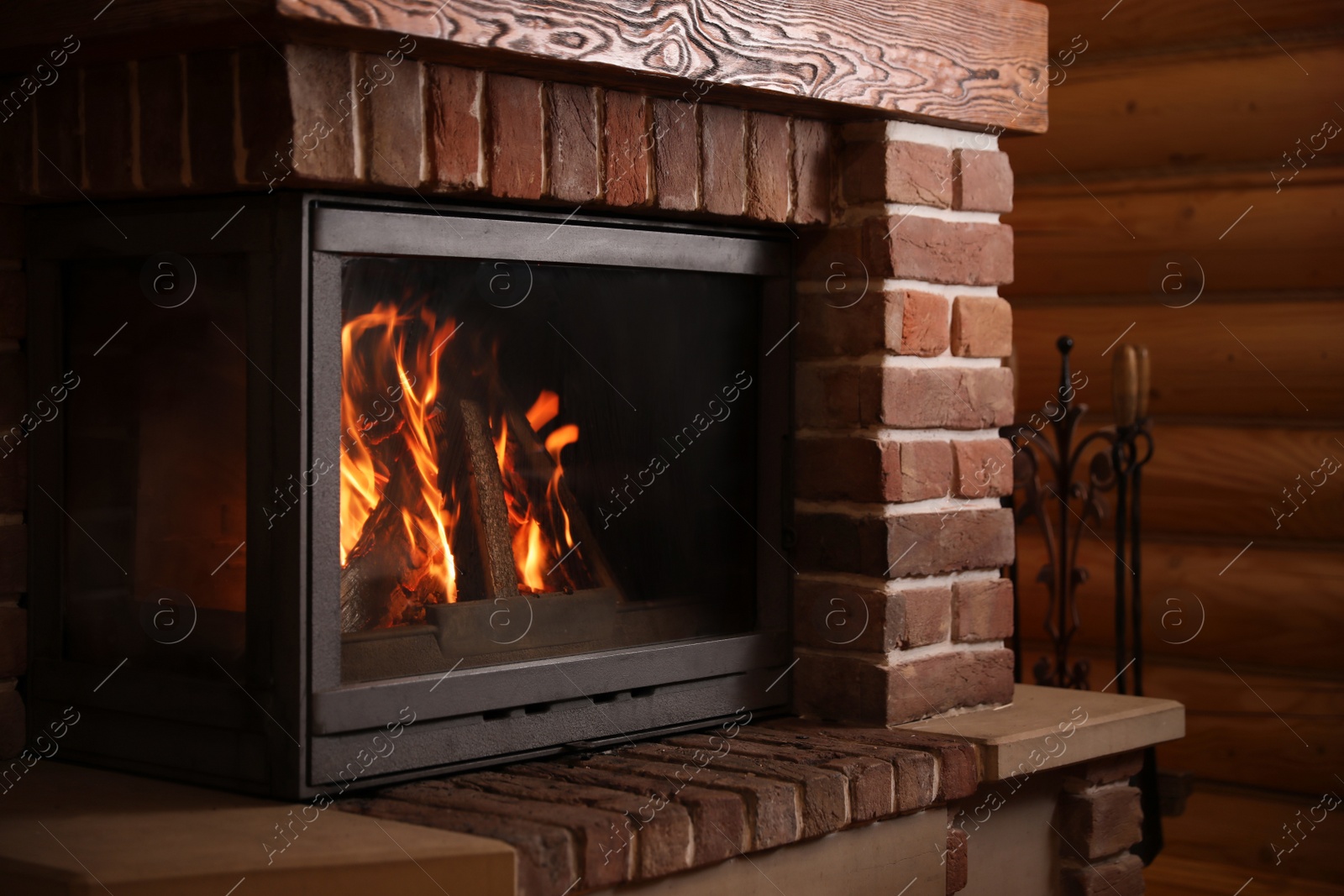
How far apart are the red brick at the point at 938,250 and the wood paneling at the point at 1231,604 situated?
4.03 ft

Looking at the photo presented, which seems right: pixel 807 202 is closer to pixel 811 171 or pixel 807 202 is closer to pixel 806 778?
pixel 811 171

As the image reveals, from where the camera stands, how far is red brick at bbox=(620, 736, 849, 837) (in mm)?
1813

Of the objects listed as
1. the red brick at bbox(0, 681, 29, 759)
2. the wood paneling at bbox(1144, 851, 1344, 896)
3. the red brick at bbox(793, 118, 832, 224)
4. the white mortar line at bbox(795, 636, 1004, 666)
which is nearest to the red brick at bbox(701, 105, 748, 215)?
the red brick at bbox(793, 118, 832, 224)

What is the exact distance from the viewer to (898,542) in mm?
2123

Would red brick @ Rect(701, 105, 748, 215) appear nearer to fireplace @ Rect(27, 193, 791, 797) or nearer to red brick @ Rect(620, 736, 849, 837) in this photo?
fireplace @ Rect(27, 193, 791, 797)

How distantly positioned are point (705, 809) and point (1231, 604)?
6.33 ft

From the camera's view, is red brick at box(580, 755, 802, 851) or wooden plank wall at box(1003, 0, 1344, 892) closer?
red brick at box(580, 755, 802, 851)

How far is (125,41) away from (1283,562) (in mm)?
2567

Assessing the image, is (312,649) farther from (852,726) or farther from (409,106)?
(852,726)

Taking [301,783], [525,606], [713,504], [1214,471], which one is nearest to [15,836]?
[301,783]

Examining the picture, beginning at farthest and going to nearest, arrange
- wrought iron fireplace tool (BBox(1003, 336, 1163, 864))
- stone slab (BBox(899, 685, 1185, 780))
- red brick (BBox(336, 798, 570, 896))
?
wrought iron fireplace tool (BBox(1003, 336, 1163, 864)), stone slab (BBox(899, 685, 1185, 780)), red brick (BBox(336, 798, 570, 896))

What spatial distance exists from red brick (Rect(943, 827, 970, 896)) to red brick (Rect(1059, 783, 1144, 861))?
29 centimetres

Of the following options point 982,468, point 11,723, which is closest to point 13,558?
point 11,723

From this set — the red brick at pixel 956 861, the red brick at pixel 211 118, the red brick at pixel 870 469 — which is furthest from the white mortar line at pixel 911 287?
the red brick at pixel 211 118
